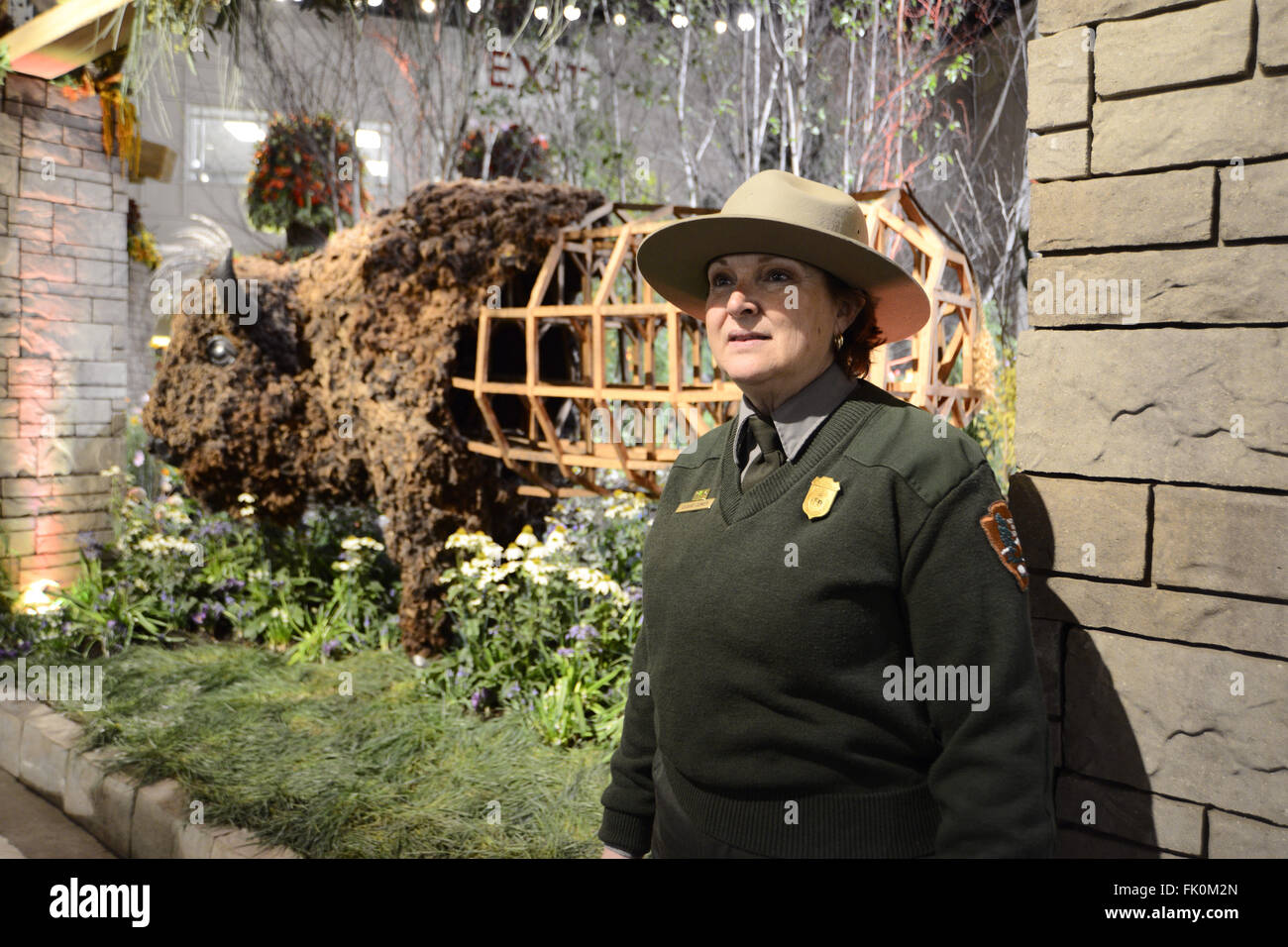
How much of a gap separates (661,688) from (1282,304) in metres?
1.21

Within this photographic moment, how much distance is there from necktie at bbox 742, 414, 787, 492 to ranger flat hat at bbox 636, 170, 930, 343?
0.90ft

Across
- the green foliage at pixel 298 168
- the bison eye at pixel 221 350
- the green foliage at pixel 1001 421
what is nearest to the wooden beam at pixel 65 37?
the bison eye at pixel 221 350

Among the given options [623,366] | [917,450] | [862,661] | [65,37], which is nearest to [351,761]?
[623,366]

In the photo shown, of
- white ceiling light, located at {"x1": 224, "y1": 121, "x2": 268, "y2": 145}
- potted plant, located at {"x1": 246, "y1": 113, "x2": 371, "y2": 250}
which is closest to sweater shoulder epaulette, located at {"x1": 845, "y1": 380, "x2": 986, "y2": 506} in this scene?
potted plant, located at {"x1": 246, "y1": 113, "x2": 371, "y2": 250}

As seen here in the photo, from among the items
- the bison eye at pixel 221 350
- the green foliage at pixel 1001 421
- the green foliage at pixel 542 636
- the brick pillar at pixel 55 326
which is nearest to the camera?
the green foliage at pixel 542 636

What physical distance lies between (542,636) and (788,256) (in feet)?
9.09

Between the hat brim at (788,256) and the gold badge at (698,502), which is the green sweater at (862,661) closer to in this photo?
the gold badge at (698,502)

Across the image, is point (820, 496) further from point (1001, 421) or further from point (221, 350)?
point (1001, 421)

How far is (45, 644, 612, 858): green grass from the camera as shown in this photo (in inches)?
120

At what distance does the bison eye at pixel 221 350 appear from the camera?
4473 mm

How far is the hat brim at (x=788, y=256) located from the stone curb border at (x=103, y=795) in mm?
2301

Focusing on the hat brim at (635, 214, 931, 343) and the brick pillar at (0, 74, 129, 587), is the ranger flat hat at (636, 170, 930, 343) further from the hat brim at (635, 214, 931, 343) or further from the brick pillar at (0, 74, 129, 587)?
the brick pillar at (0, 74, 129, 587)

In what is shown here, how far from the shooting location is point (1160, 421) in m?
1.67

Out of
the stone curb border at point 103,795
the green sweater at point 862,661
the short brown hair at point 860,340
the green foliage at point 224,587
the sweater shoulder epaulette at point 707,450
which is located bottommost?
the stone curb border at point 103,795
